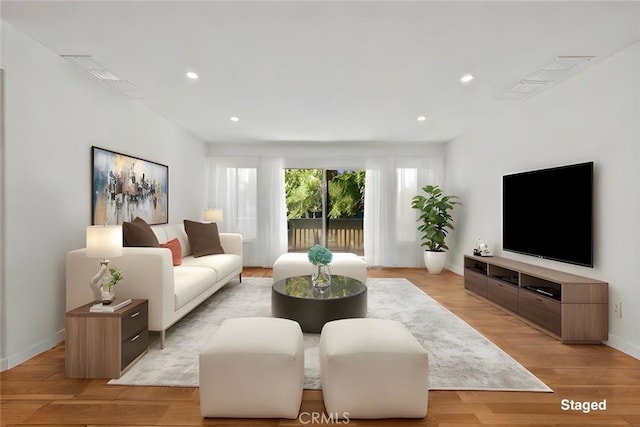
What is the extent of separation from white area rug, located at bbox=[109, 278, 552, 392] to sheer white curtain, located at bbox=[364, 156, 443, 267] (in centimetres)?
227

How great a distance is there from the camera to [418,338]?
2.91 meters

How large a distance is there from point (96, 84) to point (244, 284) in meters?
3.15

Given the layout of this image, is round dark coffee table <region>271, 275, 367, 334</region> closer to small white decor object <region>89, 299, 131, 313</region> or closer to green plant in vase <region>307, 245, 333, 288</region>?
green plant in vase <region>307, 245, 333, 288</region>

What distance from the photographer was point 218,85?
3.45 metres

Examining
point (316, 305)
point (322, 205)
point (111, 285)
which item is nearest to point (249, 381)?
point (316, 305)

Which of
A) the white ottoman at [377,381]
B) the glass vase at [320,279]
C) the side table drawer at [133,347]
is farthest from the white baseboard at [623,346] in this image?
the side table drawer at [133,347]

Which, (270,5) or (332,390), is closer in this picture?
(332,390)

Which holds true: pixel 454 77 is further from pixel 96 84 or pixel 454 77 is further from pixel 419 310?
pixel 96 84

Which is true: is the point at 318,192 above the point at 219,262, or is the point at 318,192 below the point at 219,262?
above

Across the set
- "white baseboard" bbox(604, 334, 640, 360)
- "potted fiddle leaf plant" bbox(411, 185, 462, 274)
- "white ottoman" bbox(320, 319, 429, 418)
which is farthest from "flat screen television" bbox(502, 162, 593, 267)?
"white ottoman" bbox(320, 319, 429, 418)

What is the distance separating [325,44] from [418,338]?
2635mm

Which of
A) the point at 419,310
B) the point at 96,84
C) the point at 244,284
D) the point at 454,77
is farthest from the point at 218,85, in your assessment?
the point at 419,310

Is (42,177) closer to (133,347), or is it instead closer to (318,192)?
(133,347)

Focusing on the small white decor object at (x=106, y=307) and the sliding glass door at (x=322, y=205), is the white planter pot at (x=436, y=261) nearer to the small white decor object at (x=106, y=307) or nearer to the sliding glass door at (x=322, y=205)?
the sliding glass door at (x=322, y=205)
